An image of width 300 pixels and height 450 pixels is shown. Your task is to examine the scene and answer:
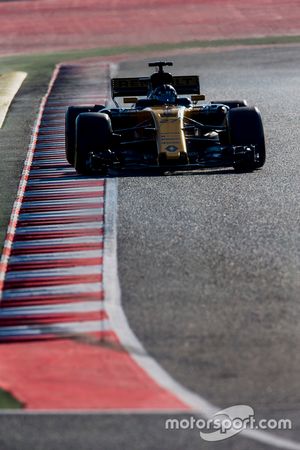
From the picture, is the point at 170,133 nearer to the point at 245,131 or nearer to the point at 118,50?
the point at 245,131

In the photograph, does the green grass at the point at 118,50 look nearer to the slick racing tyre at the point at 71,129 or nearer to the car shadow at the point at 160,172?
the slick racing tyre at the point at 71,129

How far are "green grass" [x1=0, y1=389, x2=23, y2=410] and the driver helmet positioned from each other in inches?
459

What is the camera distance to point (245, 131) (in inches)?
780

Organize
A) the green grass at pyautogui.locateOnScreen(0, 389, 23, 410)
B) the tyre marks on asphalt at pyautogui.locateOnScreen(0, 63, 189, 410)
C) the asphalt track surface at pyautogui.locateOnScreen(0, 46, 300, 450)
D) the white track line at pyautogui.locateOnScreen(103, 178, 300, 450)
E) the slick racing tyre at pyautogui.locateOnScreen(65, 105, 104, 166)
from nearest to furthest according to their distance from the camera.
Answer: the white track line at pyautogui.locateOnScreen(103, 178, 300, 450)
the asphalt track surface at pyautogui.locateOnScreen(0, 46, 300, 450)
the green grass at pyautogui.locateOnScreen(0, 389, 23, 410)
the tyre marks on asphalt at pyautogui.locateOnScreen(0, 63, 189, 410)
the slick racing tyre at pyautogui.locateOnScreen(65, 105, 104, 166)

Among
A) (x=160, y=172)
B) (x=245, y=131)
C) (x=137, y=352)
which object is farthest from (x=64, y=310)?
(x=160, y=172)

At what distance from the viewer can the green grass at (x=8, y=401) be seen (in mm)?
9914

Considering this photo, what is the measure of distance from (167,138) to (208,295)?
7.02 metres

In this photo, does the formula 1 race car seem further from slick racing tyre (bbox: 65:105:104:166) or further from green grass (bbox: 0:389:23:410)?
green grass (bbox: 0:389:23:410)

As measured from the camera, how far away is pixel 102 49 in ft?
161

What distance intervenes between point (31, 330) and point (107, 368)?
4.98 feet

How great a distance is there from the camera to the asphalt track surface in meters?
9.37

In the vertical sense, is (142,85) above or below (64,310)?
above

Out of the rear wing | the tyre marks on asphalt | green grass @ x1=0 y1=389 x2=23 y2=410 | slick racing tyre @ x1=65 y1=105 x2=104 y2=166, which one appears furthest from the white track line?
the rear wing

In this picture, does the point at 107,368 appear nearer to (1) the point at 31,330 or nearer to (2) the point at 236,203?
(1) the point at 31,330
